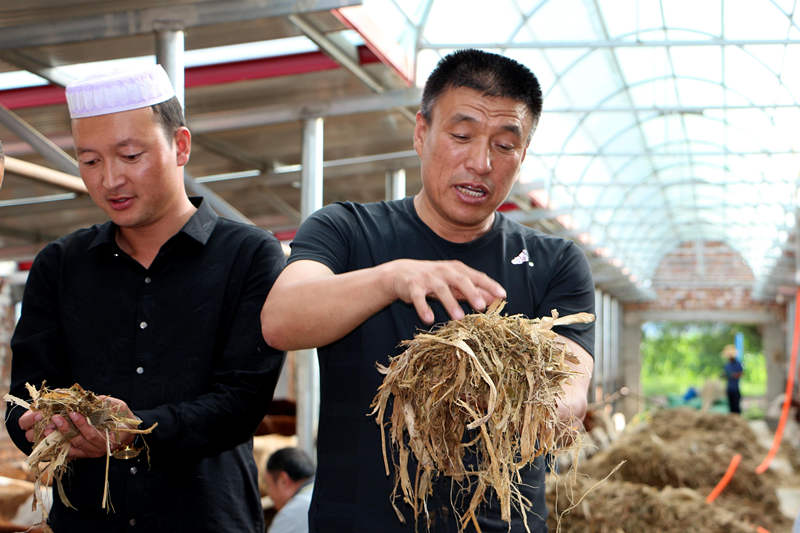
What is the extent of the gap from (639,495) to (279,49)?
3.76 metres

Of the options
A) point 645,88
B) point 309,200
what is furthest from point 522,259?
point 645,88

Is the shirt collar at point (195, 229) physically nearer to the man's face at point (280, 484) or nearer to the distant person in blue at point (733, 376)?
the man's face at point (280, 484)

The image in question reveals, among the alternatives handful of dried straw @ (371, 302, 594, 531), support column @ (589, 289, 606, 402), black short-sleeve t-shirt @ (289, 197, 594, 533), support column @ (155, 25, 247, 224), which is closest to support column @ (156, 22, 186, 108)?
support column @ (155, 25, 247, 224)

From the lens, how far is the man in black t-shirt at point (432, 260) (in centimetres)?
181

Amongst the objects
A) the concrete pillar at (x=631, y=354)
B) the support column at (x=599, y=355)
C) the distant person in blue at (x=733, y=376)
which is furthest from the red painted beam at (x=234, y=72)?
the concrete pillar at (x=631, y=354)

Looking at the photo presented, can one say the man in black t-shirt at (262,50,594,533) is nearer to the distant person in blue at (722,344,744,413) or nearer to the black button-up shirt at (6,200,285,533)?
the black button-up shirt at (6,200,285,533)

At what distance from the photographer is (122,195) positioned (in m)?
2.19

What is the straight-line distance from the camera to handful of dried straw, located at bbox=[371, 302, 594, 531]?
Result: 1.70 m

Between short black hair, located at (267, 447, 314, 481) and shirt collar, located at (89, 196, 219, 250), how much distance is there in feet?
10.6

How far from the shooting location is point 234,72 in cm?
607

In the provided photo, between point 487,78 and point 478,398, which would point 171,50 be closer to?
point 487,78

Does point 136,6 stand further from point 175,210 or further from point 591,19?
point 591,19

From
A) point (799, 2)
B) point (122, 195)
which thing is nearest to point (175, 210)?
point (122, 195)

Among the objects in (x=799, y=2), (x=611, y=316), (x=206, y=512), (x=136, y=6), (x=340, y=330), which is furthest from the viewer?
(x=611, y=316)
